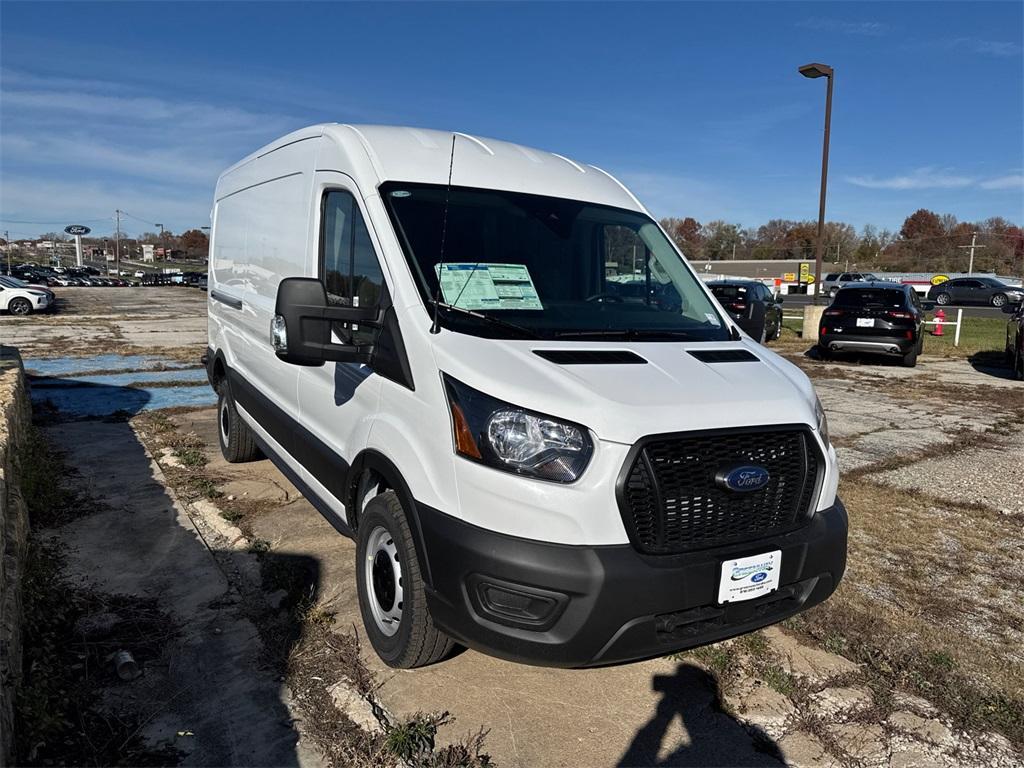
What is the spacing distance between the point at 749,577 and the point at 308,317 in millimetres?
2037

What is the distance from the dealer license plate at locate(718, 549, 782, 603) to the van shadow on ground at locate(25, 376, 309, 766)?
170 centimetres

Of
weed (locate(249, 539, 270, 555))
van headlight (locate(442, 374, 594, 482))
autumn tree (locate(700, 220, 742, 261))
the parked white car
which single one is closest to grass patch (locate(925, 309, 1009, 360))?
weed (locate(249, 539, 270, 555))

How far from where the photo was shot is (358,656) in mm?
3320

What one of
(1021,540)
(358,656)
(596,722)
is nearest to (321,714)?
(358,656)

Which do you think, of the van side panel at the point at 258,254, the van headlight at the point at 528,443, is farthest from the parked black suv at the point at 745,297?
the van headlight at the point at 528,443

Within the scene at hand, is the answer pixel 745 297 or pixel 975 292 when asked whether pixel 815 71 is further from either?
pixel 975 292

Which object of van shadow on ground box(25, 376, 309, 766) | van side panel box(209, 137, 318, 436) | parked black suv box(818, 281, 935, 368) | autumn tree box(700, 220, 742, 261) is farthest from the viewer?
autumn tree box(700, 220, 742, 261)

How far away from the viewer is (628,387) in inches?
107

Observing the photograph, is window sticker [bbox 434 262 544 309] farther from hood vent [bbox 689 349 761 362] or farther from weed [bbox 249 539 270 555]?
weed [bbox 249 539 270 555]

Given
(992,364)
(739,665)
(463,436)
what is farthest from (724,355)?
(992,364)

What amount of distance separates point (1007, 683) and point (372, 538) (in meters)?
2.93

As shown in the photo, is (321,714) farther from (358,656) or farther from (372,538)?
(372,538)

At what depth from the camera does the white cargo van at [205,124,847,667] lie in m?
2.56

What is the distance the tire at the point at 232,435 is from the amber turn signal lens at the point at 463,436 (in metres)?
3.70
